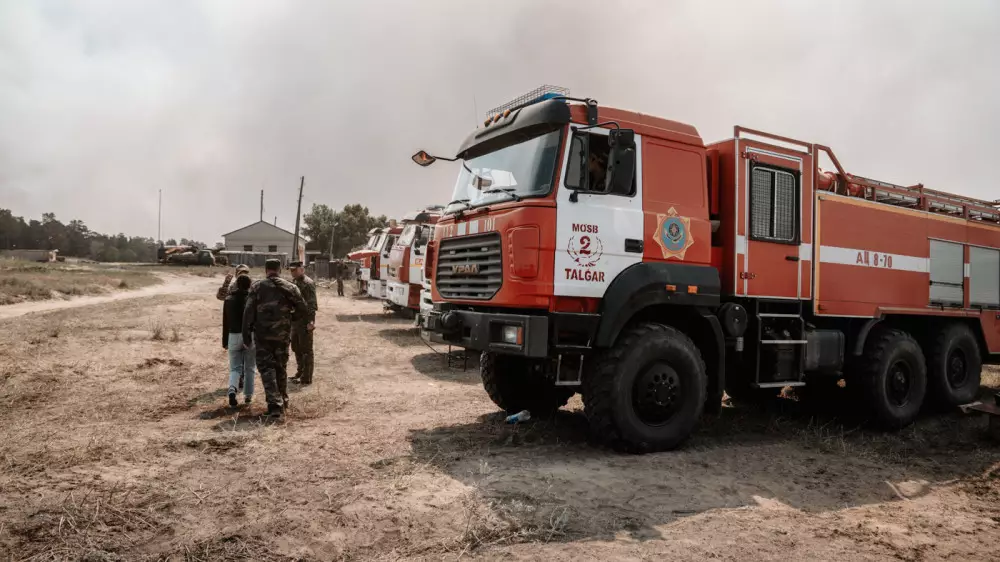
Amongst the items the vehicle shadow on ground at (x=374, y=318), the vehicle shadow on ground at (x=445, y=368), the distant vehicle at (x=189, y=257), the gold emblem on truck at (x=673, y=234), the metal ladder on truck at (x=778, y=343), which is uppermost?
the distant vehicle at (x=189, y=257)

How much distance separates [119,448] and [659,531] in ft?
15.5

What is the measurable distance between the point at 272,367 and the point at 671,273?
4537 millimetres

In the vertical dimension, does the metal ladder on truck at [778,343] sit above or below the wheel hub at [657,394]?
above

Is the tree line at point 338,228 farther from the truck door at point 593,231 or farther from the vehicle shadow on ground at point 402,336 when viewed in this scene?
the truck door at point 593,231

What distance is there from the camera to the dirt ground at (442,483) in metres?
3.90

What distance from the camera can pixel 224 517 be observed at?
4168 mm

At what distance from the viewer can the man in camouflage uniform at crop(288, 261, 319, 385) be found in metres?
9.07

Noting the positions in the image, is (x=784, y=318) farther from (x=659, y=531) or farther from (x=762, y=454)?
(x=659, y=531)

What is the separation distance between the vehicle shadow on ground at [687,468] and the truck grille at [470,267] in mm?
1511

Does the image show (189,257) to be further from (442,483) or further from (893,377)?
(893,377)

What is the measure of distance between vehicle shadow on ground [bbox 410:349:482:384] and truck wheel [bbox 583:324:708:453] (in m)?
4.01

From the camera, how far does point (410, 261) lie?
15.1 m

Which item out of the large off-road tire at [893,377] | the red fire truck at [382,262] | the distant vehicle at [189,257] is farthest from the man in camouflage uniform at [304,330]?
the distant vehicle at [189,257]

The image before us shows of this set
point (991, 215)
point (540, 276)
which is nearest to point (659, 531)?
point (540, 276)
